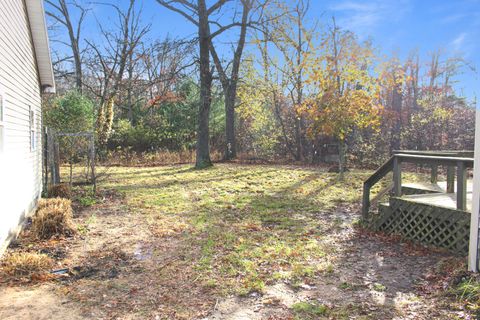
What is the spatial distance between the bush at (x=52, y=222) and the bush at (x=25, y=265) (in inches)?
55.5

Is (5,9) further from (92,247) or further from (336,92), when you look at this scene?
(336,92)

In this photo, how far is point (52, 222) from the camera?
644 centimetres

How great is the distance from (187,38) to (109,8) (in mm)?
11673

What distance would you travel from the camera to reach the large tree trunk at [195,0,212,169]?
1659cm

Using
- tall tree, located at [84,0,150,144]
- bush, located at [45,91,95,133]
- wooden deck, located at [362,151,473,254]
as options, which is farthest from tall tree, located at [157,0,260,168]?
wooden deck, located at [362,151,473,254]

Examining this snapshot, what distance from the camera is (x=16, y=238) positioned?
21.3ft

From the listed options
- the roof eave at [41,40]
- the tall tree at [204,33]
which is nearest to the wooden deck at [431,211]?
the roof eave at [41,40]

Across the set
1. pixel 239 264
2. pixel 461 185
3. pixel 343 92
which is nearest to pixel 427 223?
pixel 461 185

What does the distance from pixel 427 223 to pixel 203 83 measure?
40.7ft

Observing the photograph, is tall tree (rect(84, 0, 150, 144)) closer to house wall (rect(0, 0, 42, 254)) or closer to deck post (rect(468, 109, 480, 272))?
house wall (rect(0, 0, 42, 254))

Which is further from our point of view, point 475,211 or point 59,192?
point 59,192

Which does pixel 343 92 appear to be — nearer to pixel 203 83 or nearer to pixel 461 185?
pixel 203 83

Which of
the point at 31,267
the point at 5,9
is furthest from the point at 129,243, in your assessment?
the point at 5,9

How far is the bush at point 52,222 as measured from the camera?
21.0 feet
